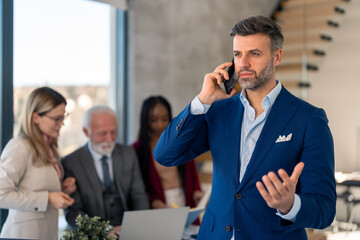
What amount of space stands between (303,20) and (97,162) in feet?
17.4

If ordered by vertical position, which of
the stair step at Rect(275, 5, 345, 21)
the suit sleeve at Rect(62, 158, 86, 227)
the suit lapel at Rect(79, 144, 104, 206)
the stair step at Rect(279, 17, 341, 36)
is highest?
the stair step at Rect(275, 5, 345, 21)

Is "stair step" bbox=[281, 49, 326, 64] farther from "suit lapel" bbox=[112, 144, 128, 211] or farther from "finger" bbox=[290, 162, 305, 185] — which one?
"finger" bbox=[290, 162, 305, 185]

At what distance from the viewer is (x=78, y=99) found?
14.5 ft

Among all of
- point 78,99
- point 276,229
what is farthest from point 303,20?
point 276,229

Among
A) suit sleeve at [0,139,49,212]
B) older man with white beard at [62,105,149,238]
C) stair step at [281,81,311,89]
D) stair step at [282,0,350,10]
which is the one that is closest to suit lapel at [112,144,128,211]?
older man with white beard at [62,105,149,238]

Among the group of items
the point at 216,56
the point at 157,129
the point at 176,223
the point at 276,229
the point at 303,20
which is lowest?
the point at 176,223

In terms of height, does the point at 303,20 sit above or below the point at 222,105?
above

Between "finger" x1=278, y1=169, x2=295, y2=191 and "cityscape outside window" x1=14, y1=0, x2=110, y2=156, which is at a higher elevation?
"cityscape outside window" x1=14, y1=0, x2=110, y2=156

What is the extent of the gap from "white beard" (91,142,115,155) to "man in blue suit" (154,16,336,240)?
4.82 feet

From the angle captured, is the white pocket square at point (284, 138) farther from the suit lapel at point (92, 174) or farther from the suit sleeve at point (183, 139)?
the suit lapel at point (92, 174)

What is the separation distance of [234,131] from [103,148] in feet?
5.57

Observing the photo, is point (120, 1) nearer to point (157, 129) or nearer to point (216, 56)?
point (157, 129)

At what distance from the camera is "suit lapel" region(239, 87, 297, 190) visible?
1771 mm

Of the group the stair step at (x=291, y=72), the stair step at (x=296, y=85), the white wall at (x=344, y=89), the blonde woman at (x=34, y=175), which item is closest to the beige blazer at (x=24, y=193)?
the blonde woman at (x=34, y=175)
